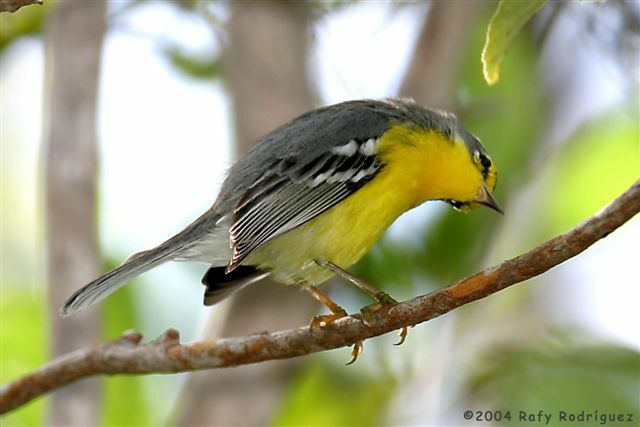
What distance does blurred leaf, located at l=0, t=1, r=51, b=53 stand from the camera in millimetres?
5047

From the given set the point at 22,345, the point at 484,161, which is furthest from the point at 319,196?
the point at 22,345

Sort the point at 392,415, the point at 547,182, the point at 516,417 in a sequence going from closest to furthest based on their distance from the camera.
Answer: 1. the point at 516,417
2. the point at 392,415
3. the point at 547,182

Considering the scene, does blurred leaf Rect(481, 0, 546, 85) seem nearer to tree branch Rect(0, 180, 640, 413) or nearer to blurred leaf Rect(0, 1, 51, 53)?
tree branch Rect(0, 180, 640, 413)

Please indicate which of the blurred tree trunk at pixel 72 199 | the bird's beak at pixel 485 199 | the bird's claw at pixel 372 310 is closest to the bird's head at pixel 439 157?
the bird's beak at pixel 485 199

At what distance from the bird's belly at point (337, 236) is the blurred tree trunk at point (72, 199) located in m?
0.78

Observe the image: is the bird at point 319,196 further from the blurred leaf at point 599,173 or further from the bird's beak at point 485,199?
the blurred leaf at point 599,173

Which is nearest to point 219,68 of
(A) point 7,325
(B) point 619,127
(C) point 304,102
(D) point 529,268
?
(C) point 304,102

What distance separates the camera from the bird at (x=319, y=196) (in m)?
3.82

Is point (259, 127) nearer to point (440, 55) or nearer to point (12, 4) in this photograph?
point (440, 55)

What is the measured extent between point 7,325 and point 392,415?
6.44 ft

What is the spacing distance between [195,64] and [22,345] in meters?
1.80

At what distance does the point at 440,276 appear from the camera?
16.0 ft

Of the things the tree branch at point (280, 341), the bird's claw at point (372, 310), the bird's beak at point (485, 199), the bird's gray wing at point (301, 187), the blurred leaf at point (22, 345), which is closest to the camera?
the tree branch at point (280, 341)

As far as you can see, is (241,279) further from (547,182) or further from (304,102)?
(547,182)
